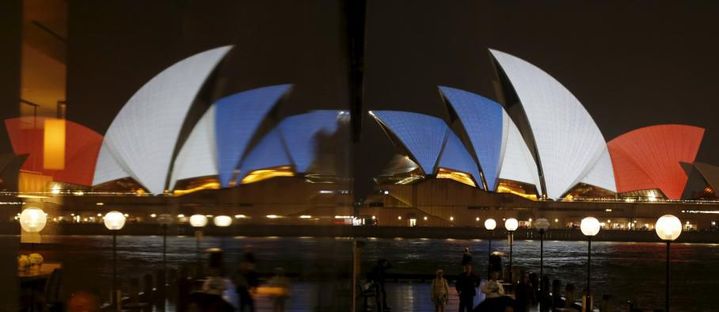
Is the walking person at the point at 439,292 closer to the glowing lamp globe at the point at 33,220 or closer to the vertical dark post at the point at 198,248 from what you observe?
the glowing lamp globe at the point at 33,220

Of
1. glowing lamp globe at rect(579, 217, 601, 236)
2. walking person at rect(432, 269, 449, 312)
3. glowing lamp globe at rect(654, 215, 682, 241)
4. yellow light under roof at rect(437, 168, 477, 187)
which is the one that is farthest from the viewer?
yellow light under roof at rect(437, 168, 477, 187)

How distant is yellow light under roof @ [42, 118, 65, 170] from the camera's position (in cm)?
108

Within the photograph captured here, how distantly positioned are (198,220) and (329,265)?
50.5 inches

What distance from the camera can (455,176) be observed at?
46.9 m

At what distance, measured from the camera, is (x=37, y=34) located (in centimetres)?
106

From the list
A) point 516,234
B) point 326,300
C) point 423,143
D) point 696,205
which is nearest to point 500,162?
point 423,143

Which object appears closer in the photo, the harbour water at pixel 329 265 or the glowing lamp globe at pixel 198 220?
the glowing lamp globe at pixel 198 220

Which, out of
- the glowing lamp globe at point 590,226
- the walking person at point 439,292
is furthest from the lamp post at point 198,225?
the glowing lamp globe at point 590,226

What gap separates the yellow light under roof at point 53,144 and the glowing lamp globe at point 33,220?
9cm

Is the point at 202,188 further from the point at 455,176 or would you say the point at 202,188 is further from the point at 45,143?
the point at 455,176

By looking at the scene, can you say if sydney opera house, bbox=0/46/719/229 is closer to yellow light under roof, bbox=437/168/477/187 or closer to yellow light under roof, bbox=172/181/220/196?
yellow light under roof, bbox=172/181/220/196

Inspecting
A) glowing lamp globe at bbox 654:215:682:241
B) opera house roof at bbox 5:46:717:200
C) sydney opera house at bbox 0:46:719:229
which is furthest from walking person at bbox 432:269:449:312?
opera house roof at bbox 5:46:717:200

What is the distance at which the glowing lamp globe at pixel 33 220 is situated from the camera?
1168 mm

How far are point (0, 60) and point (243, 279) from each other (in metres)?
0.42
